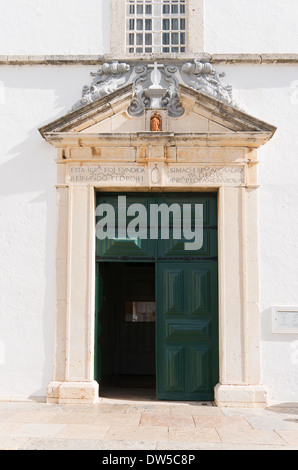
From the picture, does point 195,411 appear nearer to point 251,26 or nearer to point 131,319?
point 131,319

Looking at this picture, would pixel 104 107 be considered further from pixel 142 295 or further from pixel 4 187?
pixel 142 295

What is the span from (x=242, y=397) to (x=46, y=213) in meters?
3.34

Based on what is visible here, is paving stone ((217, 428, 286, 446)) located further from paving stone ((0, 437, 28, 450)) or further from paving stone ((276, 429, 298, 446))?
paving stone ((0, 437, 28, 450))

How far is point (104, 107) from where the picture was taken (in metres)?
6.93

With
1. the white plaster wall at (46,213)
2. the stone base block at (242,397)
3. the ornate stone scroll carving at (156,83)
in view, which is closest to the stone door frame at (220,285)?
the stone base block at (242,397)

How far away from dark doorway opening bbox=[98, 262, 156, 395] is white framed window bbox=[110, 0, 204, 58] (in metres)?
3.80

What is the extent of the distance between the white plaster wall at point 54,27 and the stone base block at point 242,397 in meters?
4.69

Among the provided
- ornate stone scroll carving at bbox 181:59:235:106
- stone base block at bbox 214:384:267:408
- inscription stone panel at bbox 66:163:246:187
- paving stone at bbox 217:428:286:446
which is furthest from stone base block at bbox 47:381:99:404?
ornate stone scroll carving at bbox 181:59:235:106

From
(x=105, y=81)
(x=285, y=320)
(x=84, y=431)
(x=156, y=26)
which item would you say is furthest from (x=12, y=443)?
(x=156, y=26)

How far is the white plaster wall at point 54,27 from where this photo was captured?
726 cm

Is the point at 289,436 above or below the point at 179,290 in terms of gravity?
below

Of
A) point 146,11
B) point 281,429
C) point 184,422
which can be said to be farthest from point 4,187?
point 281,429

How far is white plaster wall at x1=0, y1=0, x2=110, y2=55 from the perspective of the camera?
7258 mm

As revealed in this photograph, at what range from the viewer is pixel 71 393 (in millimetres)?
6512
